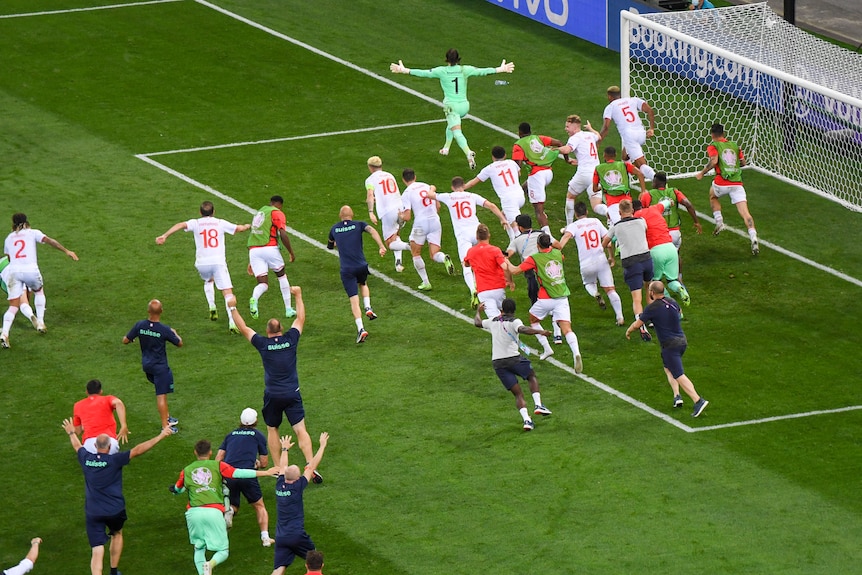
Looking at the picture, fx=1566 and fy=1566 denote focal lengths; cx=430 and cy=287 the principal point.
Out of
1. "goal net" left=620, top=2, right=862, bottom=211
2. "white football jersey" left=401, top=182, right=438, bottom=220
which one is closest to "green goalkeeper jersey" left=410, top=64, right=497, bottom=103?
"goal net" left=620, top=2, right=862, bottom=211

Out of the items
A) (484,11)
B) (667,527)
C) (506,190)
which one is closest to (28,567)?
(667,527)

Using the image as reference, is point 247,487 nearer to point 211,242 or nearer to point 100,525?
point 100,525

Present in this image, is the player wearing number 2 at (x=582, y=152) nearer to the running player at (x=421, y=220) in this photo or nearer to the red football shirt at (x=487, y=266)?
the running player at (x=421, y=220)

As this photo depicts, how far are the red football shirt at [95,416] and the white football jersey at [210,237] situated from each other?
4804 millimetres

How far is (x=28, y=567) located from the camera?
1639 centimetres

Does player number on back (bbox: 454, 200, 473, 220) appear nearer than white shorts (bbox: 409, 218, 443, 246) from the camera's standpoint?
Yes

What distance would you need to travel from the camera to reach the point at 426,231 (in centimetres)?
2470

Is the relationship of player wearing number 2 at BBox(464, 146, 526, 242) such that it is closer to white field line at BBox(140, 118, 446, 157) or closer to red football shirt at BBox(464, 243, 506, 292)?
red football shirt at BBox(464, 243, 506, 292)

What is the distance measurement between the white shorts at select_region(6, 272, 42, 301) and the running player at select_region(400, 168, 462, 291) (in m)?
5.68

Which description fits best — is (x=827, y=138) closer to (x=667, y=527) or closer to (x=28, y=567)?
(x=667, y=527)

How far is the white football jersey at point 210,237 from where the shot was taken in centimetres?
2327

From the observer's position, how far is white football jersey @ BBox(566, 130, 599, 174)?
26438mm

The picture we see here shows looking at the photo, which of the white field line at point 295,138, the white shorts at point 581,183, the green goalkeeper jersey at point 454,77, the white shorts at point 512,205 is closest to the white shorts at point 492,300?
the white shorts at point 512,205

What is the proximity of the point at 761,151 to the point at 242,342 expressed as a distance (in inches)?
473
